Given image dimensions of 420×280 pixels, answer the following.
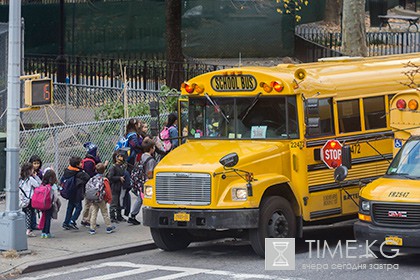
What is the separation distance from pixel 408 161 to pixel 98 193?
503 centimetres

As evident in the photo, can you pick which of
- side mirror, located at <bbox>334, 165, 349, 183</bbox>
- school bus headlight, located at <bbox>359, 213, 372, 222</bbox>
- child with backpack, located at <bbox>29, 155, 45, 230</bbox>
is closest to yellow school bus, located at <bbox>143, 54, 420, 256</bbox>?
side mirror, located at <bbox>334, 165, 349, 183</bbox>

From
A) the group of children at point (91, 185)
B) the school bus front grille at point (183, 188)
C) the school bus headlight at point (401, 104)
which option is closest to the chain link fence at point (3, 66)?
the group of children at point (91, 185)

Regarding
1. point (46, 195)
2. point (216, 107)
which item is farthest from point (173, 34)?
point (46, 195)

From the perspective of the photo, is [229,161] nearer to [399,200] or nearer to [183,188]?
[183,188]

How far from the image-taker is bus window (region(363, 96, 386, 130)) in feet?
51.7

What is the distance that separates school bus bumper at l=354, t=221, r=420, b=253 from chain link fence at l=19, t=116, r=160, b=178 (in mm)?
7724

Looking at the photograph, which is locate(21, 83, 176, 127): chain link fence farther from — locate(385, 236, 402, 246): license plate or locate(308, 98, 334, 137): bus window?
locate(385, 236, 402, 246): license plate

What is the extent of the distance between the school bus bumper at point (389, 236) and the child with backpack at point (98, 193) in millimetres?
4402

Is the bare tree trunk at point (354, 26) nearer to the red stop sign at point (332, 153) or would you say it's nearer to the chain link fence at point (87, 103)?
the chain link fence at point (87, 103)

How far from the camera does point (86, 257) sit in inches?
577

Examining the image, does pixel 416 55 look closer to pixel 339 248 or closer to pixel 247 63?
pixel 339 248

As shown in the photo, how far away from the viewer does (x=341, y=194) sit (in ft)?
50.4

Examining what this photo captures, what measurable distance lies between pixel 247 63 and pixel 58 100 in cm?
881

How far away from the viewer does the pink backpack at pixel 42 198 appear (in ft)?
50.4
